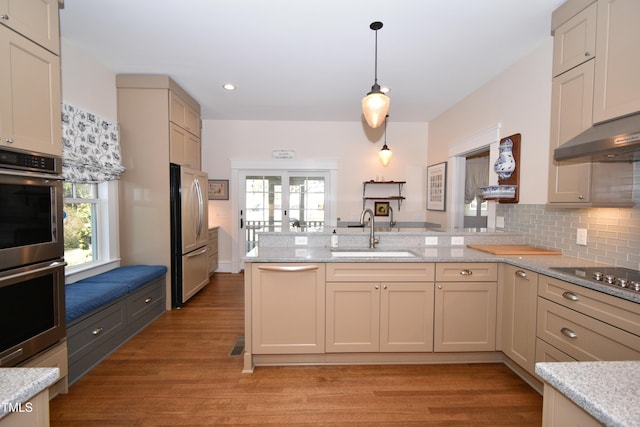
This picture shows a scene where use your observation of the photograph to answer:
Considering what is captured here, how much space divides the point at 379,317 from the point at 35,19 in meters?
2.98

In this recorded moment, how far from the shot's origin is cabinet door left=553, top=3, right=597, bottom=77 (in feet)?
5.93

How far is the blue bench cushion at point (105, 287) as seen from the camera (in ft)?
6.88

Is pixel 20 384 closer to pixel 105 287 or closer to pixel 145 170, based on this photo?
pixel 105 287

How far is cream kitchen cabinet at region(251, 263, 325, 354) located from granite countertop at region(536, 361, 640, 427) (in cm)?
155

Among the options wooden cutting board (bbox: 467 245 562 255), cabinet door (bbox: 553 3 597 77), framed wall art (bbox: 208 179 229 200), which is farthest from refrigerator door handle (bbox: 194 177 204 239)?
cabinet door (bbox: 553 3 597 77)

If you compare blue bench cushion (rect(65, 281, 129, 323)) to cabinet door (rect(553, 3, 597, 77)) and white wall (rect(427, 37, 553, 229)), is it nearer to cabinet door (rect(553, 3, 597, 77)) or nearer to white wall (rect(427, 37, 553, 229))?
white wall (rect(427, 37, 553, 229))

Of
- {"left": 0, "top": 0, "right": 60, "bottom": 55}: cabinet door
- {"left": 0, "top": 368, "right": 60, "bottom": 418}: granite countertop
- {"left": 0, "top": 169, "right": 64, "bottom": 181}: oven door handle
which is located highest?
{"left": 0, "top": 0, "right": 60, "bottom": 55}: cabinet door

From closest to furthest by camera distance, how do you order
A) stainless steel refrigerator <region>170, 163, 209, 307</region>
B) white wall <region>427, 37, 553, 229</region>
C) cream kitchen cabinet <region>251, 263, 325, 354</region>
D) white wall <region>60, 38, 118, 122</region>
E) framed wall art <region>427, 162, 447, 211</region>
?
1. cream kitchen cabinet <region>251, 263, 325, 354</region>
2. white wall <region>427, 37, 553, 229</region>
3. white wall <region>60, 38, 118, 122</region>
4. stainless steel refrigerator <region>170, 163, 209, 307</region>
5. framed wall art <region>427, 162, 447, 211</region>

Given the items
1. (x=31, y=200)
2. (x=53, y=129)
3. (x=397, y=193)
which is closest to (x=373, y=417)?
(x=31, y=200)

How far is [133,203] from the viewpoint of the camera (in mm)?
3262

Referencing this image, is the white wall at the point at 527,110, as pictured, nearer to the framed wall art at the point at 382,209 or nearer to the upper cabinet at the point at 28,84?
the framed wall art at the point at 382,209

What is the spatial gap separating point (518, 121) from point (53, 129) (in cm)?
378

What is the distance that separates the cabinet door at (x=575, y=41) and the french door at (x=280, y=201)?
345 centimetres

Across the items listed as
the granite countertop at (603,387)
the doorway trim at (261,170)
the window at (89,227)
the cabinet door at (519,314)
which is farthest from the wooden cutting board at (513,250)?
the window at (89,227)
